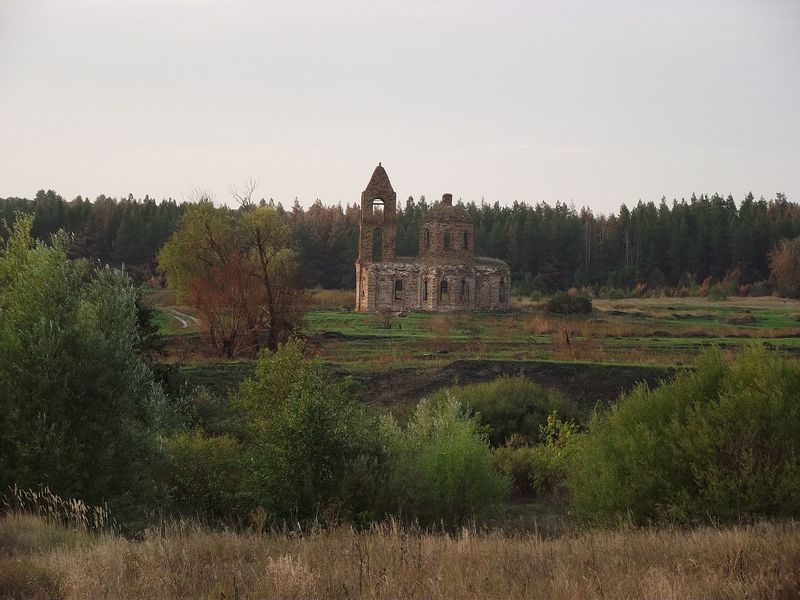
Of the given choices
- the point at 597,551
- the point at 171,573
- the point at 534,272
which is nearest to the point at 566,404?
the point at 597,551

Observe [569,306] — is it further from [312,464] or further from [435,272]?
[312,464]

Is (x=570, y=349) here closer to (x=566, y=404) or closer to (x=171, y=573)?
(x=566, y=404)

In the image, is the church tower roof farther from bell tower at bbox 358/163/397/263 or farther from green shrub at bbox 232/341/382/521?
green shrub at bbox 232/341/382/521

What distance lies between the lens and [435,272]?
6375 centimetres

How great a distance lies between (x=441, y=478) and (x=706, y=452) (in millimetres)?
4424

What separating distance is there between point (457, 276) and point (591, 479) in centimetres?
4830

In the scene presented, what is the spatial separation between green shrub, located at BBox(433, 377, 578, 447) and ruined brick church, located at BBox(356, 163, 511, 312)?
35627 mm

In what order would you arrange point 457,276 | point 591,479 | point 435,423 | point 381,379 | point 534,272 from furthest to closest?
point 534,272 → point 457,276 → point 381,379 → point 435,423 → point 591,479

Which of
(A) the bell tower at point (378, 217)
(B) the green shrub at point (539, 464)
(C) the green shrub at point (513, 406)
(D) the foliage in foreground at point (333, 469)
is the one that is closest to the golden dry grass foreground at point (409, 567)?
(D) the foliage in foreground at point (333, 469)

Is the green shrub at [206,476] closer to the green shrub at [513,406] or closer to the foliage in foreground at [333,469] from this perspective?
the foliage in foreground at [333,469]

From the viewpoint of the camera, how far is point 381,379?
105 feet

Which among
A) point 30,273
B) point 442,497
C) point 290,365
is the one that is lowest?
point 442,497

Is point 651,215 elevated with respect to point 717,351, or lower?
elevated

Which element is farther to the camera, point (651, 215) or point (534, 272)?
point (651, 215)
